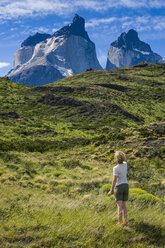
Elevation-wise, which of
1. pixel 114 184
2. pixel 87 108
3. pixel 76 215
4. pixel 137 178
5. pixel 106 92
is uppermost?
pixel 106 92

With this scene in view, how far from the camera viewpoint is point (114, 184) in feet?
20.5

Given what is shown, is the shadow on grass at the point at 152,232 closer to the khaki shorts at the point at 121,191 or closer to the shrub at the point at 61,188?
the khaki shorts at the point at 121,191

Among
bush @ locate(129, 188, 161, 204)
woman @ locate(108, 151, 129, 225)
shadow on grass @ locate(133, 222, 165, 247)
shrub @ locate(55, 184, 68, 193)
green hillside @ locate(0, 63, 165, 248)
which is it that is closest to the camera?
green hillside @ locate(0, 63, 165, 248)

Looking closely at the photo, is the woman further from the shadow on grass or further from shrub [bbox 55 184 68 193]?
shrub [bbox 55 184 68 193]

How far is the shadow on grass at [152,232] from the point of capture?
5187 millimetres

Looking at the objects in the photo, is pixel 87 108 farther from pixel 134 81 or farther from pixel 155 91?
pixel 134 81

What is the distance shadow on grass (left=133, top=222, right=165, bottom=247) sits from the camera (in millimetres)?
5187

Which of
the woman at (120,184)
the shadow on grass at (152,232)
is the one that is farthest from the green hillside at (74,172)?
the woman at (120,184)

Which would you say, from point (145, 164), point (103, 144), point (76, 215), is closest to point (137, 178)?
point (145, 164)

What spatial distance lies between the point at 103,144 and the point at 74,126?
20194 millimetres

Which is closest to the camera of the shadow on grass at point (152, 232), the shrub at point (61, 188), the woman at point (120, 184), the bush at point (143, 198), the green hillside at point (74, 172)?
the green hillside at point (74, 172)

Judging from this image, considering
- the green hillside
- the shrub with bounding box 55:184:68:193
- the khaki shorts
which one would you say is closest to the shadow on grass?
the green hillside

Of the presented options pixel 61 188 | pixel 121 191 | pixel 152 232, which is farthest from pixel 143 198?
pixel 61 188

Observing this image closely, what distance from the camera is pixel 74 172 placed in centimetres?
1583
